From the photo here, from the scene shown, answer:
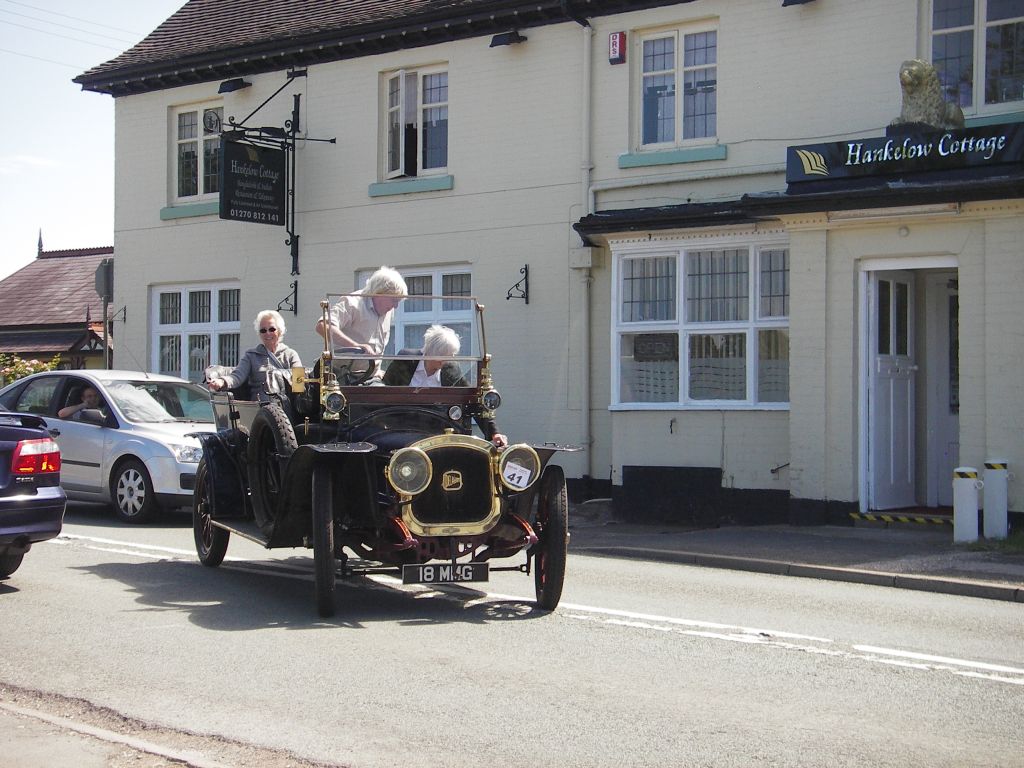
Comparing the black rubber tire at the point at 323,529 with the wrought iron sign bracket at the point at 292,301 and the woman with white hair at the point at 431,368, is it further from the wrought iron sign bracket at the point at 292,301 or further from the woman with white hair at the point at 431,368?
the wrought iron sign bracket at the point at 292,301

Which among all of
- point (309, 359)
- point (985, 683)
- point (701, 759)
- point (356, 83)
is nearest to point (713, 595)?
point (985, 683)

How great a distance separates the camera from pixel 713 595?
9398 mm

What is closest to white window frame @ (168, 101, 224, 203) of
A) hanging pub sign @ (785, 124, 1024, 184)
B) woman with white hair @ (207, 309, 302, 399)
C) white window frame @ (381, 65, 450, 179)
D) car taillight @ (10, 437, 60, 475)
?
white window frame @ (381, 65, 450, 179)

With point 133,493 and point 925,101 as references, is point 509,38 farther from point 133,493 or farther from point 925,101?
point 133,493

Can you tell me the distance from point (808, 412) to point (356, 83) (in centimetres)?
895

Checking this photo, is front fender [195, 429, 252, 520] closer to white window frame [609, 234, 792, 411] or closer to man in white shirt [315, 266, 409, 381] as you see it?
man in white shirt [315, 266, 409, 381]

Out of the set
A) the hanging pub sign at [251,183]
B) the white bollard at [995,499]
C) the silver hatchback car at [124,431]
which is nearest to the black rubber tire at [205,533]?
the silver hatchback car at [124,431]

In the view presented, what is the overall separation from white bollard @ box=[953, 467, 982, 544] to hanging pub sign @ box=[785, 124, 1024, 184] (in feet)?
10.2

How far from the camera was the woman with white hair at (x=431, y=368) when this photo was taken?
29.3ft

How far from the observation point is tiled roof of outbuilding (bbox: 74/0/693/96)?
54.7 feet

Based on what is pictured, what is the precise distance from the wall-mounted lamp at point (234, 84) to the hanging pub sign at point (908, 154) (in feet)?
32.2

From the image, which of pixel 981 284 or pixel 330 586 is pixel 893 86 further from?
pixel 330 586

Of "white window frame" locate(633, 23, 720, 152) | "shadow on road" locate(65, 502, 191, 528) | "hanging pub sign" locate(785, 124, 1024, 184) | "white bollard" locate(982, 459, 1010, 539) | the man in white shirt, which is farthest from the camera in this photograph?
"white window frame" locate(633, 23, 720, 152)

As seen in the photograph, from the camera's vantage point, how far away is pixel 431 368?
29.5 feet
